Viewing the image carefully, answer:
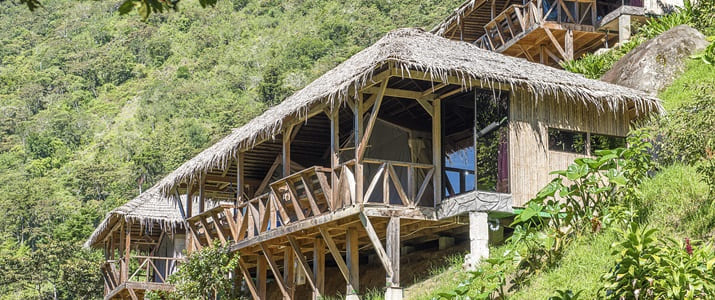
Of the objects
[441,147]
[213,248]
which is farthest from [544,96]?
[213,248]

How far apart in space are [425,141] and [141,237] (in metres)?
11.1

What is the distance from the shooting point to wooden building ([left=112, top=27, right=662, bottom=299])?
13.5 m

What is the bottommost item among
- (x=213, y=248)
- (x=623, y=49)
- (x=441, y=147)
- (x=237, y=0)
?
(x=213, y=248)

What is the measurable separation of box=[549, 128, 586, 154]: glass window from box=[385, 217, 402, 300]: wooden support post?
2559 mm

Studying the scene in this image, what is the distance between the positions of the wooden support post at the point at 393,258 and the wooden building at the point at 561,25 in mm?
9858

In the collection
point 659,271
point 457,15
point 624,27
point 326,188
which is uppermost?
point 457,15

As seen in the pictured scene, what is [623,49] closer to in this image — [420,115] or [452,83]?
[420,115]

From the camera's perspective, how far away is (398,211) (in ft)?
45.0

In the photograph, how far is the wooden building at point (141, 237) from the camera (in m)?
21.6

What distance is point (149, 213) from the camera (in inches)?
864

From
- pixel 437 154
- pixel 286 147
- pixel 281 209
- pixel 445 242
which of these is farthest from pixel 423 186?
pixel 286 147

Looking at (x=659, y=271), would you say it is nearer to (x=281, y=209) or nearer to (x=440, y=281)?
(x=440, y=281)

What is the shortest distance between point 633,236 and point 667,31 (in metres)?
9.33

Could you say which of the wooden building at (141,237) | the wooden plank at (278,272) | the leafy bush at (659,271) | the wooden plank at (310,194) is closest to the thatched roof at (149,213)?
the wooden building at (141,237)
